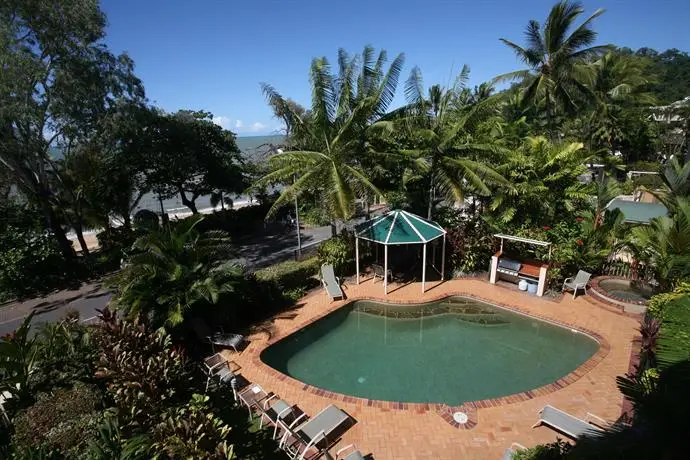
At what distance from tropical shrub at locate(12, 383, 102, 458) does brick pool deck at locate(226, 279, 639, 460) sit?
3.49 metres

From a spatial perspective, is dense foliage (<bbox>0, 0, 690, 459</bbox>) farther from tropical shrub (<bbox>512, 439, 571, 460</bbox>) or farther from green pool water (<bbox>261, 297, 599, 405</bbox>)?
green pool water (<bbox>261, 297, 599, 405</bbox>)

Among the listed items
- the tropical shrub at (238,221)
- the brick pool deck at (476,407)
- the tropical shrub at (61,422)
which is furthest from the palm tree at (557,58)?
the tropical shrub at (61,422)

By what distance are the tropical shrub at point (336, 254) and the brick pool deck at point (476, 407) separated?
3781 millimetres

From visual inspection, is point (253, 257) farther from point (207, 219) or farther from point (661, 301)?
point (661, 301)

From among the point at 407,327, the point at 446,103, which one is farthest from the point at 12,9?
the point at 407,327

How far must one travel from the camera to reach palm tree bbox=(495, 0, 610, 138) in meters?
18.1

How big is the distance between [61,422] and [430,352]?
841cm

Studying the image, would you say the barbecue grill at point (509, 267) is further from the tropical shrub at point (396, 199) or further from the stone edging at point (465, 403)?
the tropical shrub at point (396, 199)

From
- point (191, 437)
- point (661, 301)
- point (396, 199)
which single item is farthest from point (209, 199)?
point (661, 301)

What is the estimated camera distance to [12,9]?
532 inches

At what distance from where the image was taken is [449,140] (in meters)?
13.7

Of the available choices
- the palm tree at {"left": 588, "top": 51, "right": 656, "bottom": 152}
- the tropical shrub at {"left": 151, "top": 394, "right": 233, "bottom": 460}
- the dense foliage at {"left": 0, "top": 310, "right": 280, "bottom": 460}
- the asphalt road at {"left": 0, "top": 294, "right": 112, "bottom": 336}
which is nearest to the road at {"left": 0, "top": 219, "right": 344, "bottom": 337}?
the asphalt road at {"left": 0, "top": 294, "right": 112, "bottom": 336}

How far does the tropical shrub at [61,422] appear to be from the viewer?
587 centimetres

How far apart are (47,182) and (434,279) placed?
1828cm
